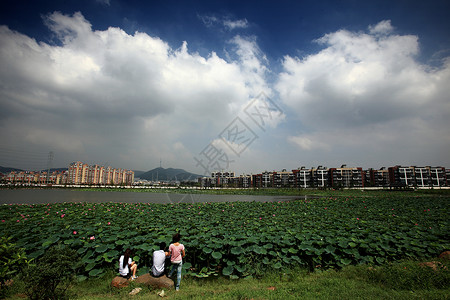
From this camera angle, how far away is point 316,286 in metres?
4.25

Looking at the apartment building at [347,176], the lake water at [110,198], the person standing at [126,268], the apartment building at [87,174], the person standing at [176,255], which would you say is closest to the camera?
the person standing at [126,268]

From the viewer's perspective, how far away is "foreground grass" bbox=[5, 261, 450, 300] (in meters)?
3.91

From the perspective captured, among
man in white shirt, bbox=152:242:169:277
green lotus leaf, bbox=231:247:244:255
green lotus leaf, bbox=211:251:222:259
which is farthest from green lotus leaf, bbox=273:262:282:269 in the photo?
man in white shirt, bbox=152:242:169:277

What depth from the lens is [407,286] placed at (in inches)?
168

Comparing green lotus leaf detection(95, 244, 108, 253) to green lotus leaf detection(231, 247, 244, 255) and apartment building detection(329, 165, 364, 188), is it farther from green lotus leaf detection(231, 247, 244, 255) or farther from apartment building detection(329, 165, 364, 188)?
apartment building detection(329, 165, 364, 188)

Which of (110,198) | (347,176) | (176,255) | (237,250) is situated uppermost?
(347,176)

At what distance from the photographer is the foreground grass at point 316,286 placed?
3.91m

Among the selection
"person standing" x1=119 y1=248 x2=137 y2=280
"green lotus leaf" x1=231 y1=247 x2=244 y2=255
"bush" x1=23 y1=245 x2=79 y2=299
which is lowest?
"person standing" x1=119 y1=248 x2=137 y2=280

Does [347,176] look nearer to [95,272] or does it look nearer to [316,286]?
[316,286]

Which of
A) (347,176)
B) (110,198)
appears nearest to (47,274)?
(110,198)

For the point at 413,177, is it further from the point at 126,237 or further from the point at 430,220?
the point at 126,237

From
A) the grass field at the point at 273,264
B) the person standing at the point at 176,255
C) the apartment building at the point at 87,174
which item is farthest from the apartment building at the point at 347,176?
the apartment building at the point at 87,174

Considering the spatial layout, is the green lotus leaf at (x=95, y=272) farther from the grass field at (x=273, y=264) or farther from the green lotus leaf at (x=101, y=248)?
the green lotus leaf at (x=101, y=248)

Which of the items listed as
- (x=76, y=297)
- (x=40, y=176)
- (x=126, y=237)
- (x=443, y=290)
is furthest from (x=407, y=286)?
(x=40, y=176)
